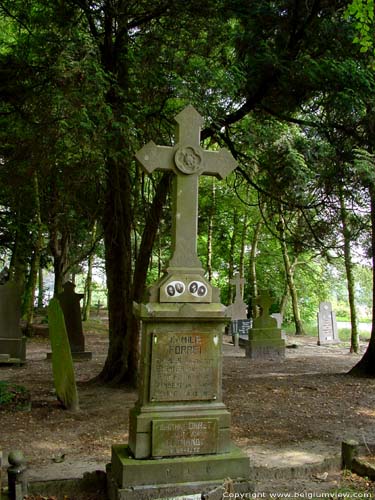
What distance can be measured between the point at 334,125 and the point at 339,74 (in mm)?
2132

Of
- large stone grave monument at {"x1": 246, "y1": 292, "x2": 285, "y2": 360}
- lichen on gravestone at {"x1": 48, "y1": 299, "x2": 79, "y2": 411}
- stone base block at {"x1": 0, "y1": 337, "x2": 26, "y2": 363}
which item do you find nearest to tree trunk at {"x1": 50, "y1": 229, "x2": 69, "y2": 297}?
stone base block at {"x1": 0, "y1": 337, "x2": 26, "y2": 363}

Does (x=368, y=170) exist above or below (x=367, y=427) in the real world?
above

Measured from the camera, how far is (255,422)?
7266 millimetres

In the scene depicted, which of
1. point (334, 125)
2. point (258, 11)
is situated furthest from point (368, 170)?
point (258, 11)

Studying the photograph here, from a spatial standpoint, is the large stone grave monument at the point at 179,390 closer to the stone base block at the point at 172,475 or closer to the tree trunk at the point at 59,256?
the stone base block at the point at 172,475

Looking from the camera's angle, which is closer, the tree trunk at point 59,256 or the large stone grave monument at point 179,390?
the large stone grave monument at point 179,390

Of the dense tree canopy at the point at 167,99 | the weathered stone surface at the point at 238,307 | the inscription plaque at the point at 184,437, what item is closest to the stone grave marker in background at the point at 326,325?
the weathered stone surface at the point at 238,307

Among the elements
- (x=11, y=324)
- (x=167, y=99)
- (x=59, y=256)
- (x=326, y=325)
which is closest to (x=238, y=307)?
(x=326, y=325)

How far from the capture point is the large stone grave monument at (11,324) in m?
13.2

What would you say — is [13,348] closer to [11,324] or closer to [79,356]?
[11,324]

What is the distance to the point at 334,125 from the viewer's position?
9312mm

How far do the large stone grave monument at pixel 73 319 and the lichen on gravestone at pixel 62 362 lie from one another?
222 inches

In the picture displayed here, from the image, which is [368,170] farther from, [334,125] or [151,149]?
[151,149]

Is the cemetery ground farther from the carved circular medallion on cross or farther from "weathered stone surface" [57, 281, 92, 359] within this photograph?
the carved circular medallion on cross
